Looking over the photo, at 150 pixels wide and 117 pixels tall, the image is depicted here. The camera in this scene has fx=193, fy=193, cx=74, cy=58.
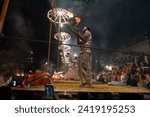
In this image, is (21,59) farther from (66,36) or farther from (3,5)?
(3,5)

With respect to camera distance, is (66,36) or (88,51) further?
(66,36)

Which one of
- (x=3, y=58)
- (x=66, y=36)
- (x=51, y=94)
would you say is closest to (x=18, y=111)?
(x=51, y=94)

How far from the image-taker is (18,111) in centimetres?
398

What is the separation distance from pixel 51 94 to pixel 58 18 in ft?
32.5

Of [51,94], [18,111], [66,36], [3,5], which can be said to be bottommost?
[18,111]

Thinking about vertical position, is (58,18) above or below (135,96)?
above

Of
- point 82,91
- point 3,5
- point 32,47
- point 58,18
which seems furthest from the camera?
point 32,47

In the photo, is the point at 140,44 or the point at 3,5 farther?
the point at 140,44

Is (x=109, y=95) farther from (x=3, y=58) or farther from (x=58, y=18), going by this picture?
(x=3, y=58)

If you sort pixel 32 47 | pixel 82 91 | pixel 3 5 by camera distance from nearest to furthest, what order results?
pixel 3 5 < pixel 82 91 < pixel 32 47

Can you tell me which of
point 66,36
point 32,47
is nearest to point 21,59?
point 32,47

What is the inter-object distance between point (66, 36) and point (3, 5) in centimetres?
1454

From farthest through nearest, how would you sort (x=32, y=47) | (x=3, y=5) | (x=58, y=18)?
(x=32, y=47), (x=58, y=18), (x=3, y=5)

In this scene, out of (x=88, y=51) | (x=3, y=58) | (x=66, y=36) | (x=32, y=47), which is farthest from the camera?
(x=32, y=47)
